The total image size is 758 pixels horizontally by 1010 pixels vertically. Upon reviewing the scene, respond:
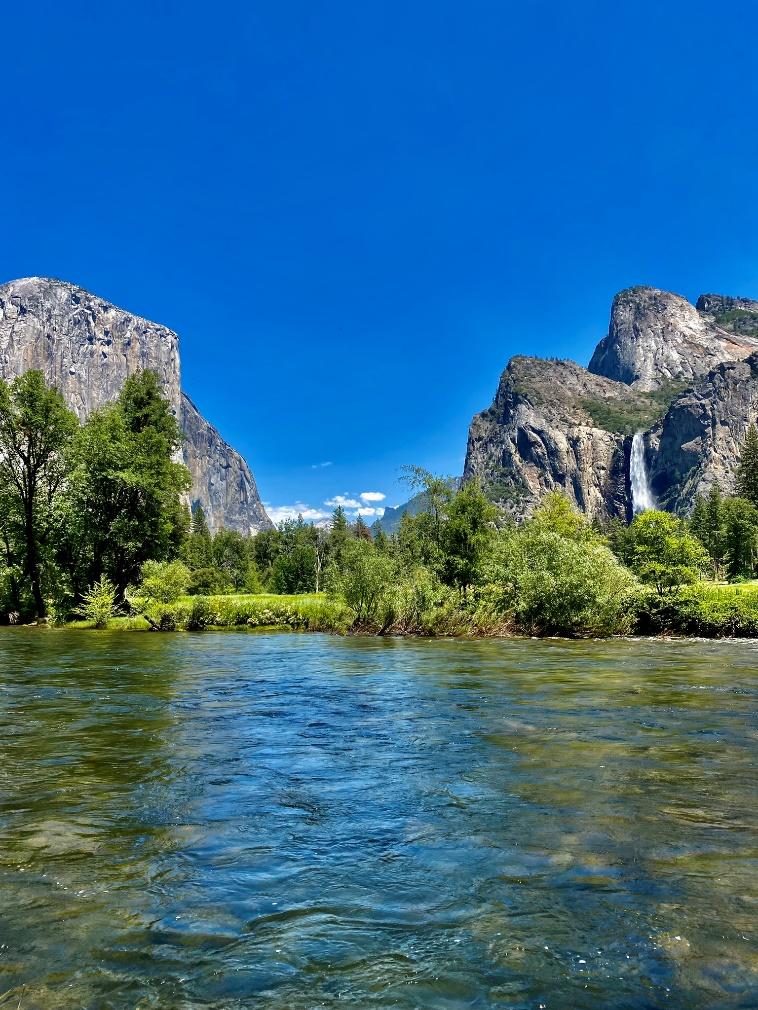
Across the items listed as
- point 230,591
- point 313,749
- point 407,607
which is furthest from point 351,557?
point 230,591

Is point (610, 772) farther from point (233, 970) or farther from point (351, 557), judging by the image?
point (351, 557)

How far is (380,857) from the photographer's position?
6430mm

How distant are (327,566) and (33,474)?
23.1 metres

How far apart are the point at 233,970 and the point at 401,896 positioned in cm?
162

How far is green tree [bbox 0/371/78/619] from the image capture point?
48344mm

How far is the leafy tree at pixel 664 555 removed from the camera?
37062 millimetres

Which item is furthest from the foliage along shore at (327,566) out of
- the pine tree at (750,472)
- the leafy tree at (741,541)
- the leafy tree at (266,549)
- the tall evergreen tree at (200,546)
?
the leafy tree at (266,549)

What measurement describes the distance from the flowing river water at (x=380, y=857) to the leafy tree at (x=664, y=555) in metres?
23.7

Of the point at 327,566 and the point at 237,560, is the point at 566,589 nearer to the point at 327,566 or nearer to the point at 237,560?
the point at 327,566

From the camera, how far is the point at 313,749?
1112 centimetres

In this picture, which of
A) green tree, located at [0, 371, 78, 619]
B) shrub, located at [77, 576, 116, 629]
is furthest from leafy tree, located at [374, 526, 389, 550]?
green tree, located at [0, 371, 78, 619]

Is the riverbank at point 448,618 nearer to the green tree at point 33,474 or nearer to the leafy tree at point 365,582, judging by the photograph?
the leafy tree at point 365,582

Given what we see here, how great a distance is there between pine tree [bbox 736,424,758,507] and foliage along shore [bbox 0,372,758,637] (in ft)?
191

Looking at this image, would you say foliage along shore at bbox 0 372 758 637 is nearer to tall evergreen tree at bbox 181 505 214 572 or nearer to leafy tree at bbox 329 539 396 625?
leafy tree at bbox 329 539 396 625
